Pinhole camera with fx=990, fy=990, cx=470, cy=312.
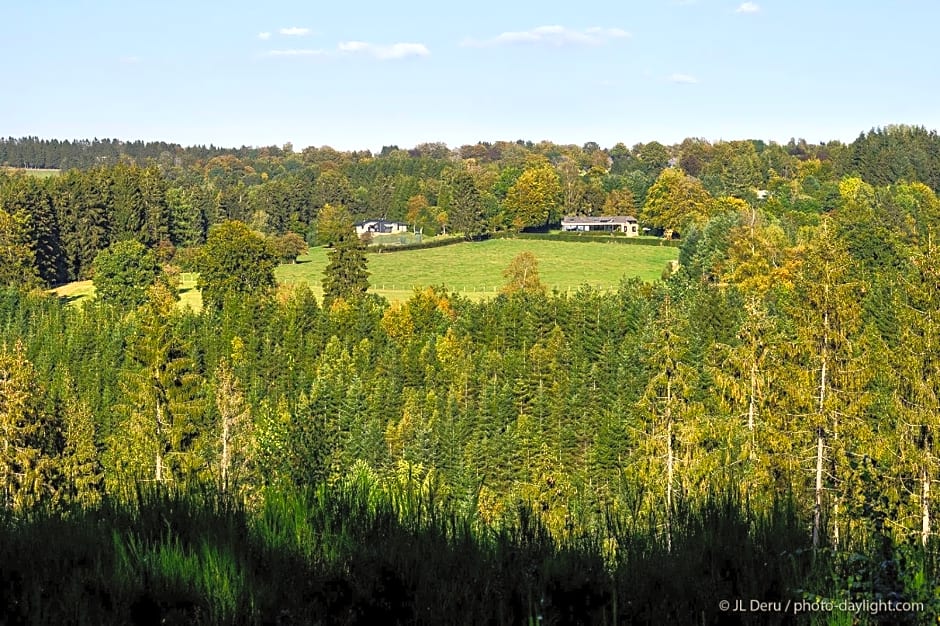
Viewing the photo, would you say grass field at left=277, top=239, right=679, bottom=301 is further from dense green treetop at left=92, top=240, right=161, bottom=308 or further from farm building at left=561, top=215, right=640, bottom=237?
dense green treetop at left=92, top=240, right=161, bottom=308

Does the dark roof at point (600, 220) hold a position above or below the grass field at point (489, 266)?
above

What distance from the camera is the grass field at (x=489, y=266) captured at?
11375 cm

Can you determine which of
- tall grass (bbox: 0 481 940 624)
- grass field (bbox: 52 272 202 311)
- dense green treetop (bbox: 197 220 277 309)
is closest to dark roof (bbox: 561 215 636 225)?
grass field (bbox: 52 272 202 311)

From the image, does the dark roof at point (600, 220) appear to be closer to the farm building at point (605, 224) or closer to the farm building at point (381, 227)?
the farm building at point (605, 224)

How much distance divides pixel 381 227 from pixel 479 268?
48.2 m

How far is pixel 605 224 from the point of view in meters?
154

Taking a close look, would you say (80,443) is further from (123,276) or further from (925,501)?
(123,276)

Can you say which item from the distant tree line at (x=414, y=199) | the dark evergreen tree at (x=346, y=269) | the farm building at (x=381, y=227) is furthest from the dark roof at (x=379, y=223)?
the dark evergreen tree at (x=346, y=269)

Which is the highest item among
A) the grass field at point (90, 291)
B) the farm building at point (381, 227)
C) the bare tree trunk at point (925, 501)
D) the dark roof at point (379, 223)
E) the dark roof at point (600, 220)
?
the dark roof at point (600, 220)

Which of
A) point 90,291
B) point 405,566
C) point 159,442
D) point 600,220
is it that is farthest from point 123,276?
point 405,566

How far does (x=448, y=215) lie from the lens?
15312 cm

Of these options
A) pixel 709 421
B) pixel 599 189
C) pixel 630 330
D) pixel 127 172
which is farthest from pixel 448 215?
pixel 709 421

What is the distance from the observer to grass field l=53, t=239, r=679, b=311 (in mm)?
112750

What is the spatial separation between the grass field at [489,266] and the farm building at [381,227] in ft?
74.1
